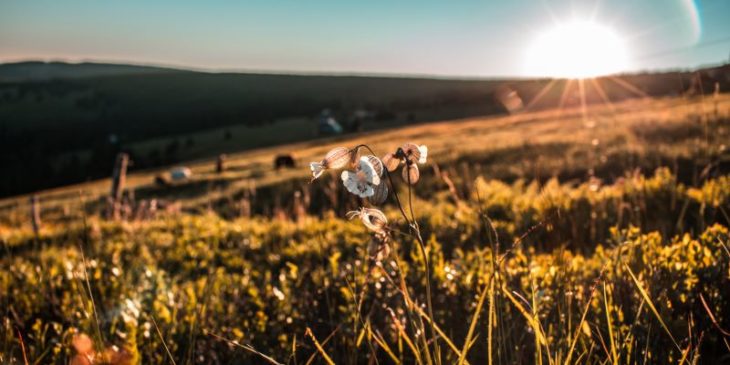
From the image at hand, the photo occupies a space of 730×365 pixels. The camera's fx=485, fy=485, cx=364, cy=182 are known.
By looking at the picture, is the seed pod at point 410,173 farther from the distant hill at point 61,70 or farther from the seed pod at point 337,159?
the distant hill at point 61,70

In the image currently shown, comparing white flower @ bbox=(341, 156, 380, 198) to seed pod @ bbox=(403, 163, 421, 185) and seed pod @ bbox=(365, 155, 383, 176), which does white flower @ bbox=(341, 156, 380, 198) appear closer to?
seed pod @ bbox=(365, 155, 383, 176)

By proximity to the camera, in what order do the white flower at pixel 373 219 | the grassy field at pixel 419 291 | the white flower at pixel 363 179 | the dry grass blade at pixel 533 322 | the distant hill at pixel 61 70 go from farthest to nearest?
the distant hill at pixel 61 70
the grassy field at pixel 419 291
the dry grass blade at pixel 533 322
the white flower at pixel 373 219
the white flower at pixel 363 179

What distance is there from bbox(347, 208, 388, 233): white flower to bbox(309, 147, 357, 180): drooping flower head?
0.15 meters

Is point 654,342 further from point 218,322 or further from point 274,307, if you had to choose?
point 218,322

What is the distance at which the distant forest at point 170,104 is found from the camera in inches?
3337

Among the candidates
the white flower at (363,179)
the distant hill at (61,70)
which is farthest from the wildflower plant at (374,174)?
the distant hill at (61,70)

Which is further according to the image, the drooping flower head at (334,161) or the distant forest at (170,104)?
the distant forest at (170,104)

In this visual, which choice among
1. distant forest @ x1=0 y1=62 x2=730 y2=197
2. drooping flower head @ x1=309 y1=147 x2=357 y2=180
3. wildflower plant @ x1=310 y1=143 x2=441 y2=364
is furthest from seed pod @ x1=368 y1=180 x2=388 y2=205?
distant forest @ x1=0 y1=62 x2=730 y2=197

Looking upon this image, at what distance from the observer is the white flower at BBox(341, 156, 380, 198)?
1.30 m

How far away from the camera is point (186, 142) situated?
84.1 metres

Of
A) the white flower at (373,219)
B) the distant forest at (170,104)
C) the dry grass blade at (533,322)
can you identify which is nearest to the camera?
the white flower at (373,219)

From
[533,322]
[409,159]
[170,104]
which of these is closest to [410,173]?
[409,159]

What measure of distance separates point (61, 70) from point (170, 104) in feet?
230

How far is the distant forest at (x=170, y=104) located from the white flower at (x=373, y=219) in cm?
7211
